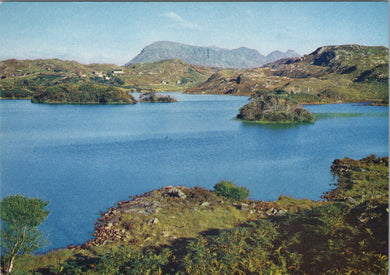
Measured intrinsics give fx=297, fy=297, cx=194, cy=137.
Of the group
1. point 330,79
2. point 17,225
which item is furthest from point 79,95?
point 330,79

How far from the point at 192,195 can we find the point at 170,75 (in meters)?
169

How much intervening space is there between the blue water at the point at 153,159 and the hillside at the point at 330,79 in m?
45.8

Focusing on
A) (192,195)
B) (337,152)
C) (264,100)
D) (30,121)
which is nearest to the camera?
(192,195)

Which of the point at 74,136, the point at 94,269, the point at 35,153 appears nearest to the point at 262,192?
the point at 94,269

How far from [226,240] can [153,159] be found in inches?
620

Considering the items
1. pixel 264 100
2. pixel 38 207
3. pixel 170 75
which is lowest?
pixel 38 207

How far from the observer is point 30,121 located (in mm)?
47094

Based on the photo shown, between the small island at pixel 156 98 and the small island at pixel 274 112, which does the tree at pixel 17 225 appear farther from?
the small island at pixel 156 98

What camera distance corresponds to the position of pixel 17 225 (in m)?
10.6

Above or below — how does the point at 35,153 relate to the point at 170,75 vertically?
below

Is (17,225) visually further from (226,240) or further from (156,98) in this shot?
(156,98)

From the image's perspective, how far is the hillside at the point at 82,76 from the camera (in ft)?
290

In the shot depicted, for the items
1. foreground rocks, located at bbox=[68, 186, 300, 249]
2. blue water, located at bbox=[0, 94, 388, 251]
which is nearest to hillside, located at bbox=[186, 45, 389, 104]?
blue water, located at bbox=[0, 94, 388, 251]

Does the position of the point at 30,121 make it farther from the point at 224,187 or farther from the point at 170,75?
the point at 170,75
